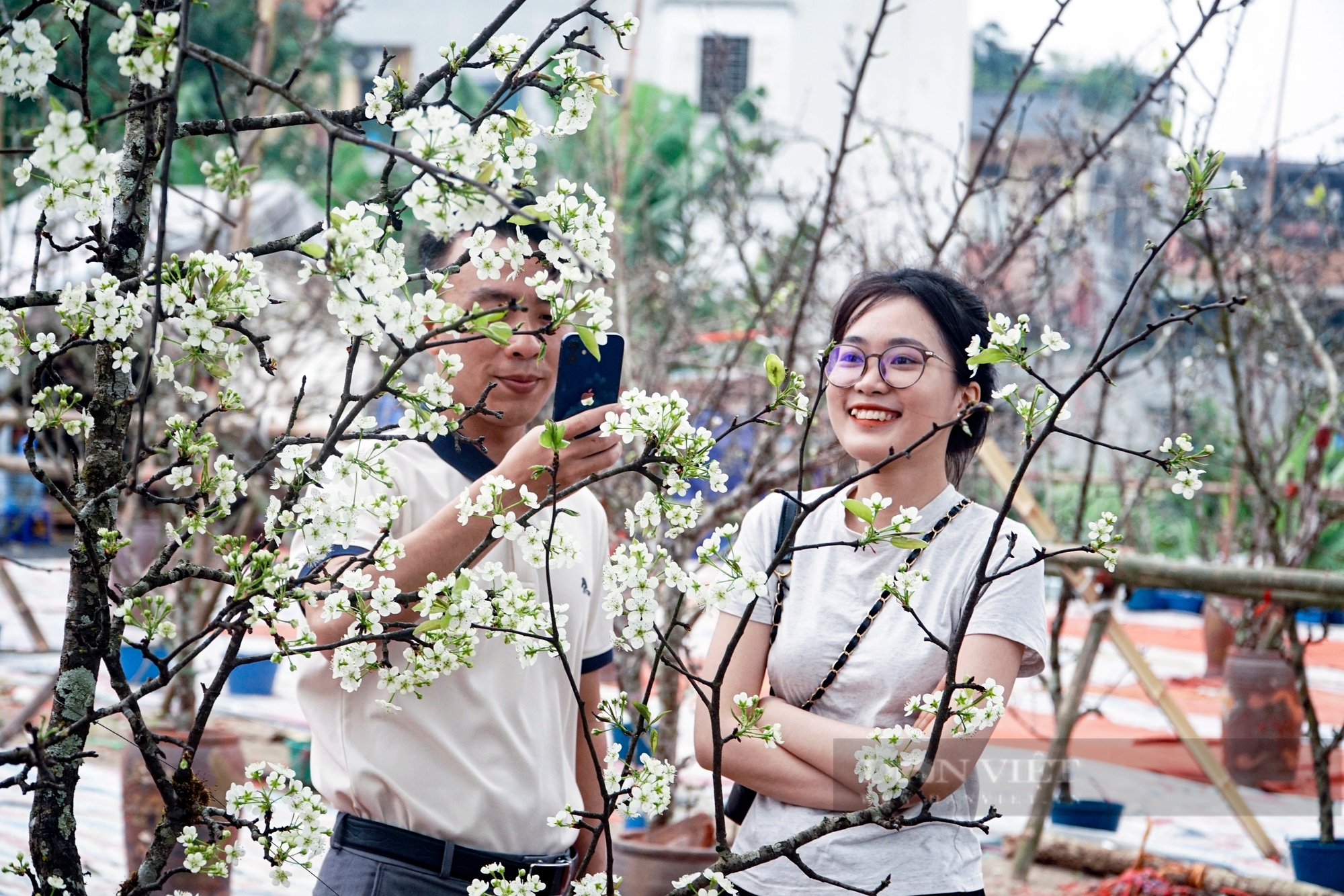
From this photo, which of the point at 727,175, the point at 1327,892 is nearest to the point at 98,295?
the point at 1327,892

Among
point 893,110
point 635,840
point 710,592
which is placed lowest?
point 635,840

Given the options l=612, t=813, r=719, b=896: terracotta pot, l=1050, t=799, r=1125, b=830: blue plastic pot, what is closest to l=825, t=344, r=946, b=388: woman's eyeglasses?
l=612, t=813, r=719, b=896: terracotta pot

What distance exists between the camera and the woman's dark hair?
1770 millimetres

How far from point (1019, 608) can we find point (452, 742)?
29.9 inches

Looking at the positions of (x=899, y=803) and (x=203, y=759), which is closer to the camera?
(x=899, y=803)

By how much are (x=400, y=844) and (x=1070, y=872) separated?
344 cm

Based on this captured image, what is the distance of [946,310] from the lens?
1.77 meters

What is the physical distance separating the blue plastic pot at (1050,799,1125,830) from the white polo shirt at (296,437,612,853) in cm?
382

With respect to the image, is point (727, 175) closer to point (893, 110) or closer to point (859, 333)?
point (859, 333)

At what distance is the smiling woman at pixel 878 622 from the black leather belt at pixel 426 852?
12.0 inches

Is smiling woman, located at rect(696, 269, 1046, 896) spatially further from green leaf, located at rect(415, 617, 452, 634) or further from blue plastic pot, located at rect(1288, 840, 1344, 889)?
blue plastic pot, located at rect(1288, 840, 1344, 889)

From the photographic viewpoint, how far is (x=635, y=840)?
290cm

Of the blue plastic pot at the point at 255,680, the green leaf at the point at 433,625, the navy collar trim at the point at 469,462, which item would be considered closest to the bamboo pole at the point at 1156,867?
the navy collar trim at the point at 469,462

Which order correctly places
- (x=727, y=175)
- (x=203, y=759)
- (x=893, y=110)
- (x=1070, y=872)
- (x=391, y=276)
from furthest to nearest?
(x=893, y=110)
(x=727, y=175)
(x=1070, y=872)
(x=203, y=759)
(x=391, y=276)
